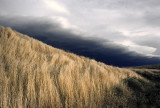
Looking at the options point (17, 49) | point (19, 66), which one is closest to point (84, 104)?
point (19, 66)

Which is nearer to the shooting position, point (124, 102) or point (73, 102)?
point (73, 102)

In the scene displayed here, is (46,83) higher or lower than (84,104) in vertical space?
higher

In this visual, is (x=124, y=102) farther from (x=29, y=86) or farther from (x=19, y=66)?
(x=19, y=66)

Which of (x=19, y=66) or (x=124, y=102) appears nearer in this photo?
(x=124, y=102)

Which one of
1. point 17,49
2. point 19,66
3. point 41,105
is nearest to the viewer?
point 41,105

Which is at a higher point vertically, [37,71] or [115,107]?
[37,71]

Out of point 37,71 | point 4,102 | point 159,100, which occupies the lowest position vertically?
point 159,100

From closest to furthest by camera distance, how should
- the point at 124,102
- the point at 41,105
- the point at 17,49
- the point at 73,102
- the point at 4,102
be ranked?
1. the point at 4,102
2. the point at 41,105
3. the point at 73,102
4. the point at 124,102
5. the point at 17,49

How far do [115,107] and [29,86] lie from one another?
195cm

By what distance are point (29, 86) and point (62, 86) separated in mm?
718

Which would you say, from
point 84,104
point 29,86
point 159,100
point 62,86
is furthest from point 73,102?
point 159,100

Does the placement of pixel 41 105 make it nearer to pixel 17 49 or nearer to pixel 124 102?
pixel 124 102

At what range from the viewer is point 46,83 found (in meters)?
2.57

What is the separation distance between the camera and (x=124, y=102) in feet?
8.87
